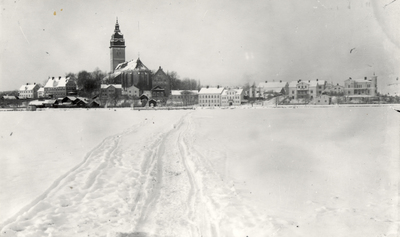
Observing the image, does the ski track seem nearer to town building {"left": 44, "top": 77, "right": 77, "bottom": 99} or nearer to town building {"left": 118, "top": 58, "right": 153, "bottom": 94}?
town building {"left": 44, "top": 77, "right": 77, "bottom": 99}

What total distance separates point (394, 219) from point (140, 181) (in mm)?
5850

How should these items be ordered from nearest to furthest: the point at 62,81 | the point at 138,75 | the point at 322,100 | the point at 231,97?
the point at 62,81, the point at 322,100, the point at 231,97, the point at 138,75

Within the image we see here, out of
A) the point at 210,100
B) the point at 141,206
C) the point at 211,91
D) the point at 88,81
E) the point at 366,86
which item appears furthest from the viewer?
the point at 210,100

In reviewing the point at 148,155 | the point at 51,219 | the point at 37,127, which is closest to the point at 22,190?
the point at 51,219

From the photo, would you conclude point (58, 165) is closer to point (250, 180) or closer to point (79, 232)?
point (79, 232)

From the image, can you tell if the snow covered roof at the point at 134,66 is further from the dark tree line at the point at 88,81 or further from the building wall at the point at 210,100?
the dark tree line at the point at 88,81

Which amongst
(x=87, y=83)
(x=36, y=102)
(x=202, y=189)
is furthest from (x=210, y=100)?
(x=202, y=189)

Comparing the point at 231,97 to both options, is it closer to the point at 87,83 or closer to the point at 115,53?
the point at 115,53

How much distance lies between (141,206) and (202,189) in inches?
71.6

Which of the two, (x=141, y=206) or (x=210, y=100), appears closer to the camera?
(x=141, y=206)

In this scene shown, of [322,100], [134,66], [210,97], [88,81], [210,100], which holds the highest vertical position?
[134,66]

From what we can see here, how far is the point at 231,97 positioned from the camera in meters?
63.2

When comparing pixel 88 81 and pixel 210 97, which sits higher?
pixel 210 97

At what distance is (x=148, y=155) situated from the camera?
11062 millimetres
